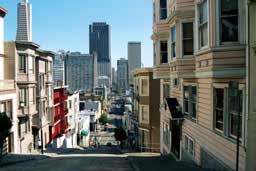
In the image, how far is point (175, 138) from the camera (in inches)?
873

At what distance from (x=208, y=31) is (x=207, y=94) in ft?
9.63

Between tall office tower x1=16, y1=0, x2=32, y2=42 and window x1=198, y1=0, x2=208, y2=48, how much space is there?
3050 cm

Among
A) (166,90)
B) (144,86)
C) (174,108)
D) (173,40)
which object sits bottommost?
(174,108)

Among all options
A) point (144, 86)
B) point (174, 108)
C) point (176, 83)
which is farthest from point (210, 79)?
point (144, 86)

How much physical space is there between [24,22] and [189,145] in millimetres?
28904

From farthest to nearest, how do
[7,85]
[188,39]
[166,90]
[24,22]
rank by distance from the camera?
1. [24,22]
2. [7,85]
3. [166,90]
4. [188,39]

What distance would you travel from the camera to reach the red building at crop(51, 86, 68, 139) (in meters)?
51.3

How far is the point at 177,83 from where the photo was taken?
2169cm

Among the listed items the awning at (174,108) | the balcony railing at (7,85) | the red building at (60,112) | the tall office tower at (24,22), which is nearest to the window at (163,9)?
the awning at (174,108)

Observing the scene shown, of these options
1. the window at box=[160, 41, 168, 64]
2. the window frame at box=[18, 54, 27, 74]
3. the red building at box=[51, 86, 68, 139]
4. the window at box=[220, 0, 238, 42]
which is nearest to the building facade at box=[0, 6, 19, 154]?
the window frame at box=[18, 54, 27, 74]

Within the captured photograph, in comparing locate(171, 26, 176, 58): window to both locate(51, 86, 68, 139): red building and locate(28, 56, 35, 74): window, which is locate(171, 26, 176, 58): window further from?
locate(51, 86, 68, 139): red building

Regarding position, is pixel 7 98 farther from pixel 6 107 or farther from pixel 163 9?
pixel 163 9

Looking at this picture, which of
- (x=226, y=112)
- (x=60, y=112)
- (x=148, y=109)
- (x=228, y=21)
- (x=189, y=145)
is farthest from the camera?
(x=60, y=112)

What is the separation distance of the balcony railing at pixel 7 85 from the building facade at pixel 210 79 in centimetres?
1365
